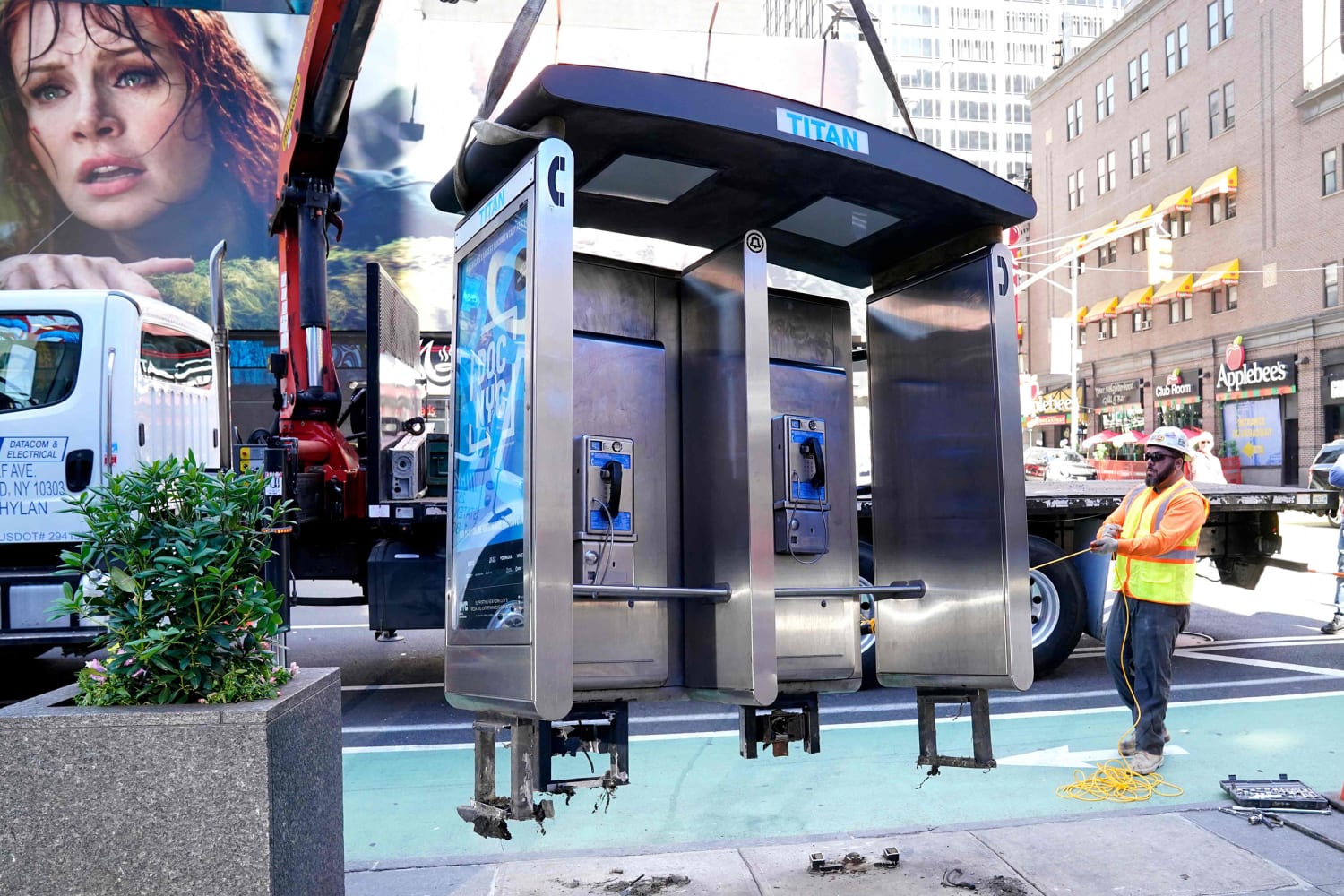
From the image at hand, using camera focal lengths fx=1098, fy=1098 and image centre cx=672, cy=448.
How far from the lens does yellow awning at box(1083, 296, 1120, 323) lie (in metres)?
44.3

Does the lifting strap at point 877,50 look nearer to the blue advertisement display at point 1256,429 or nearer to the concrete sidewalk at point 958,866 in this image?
the concrete sidewalk at point 958,866

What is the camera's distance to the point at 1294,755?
5.98 meters

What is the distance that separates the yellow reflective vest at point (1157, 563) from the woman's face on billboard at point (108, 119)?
2560cm

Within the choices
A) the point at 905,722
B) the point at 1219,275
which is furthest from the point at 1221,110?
the point at 905,722

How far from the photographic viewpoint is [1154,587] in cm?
587

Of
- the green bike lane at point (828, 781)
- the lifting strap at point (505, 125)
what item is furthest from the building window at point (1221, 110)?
the lifting strap at point (505, 125)

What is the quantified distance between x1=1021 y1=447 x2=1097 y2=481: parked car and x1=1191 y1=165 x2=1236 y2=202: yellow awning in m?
12.8

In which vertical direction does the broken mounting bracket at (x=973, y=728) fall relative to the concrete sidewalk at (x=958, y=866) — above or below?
above

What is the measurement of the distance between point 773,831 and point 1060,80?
50887 millimetres

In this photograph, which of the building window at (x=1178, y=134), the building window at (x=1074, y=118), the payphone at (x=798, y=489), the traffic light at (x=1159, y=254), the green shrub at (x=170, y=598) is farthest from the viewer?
the building window at (x=1074, y=118)

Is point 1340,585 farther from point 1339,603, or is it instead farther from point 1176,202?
point 1176,202

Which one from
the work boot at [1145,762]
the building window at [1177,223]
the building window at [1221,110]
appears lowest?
the work boot at [1145,762]

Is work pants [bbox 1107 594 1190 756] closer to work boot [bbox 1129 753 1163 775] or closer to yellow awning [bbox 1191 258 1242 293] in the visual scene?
work boot [bbox 1129 753 1163 775]

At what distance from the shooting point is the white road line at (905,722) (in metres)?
6.49
